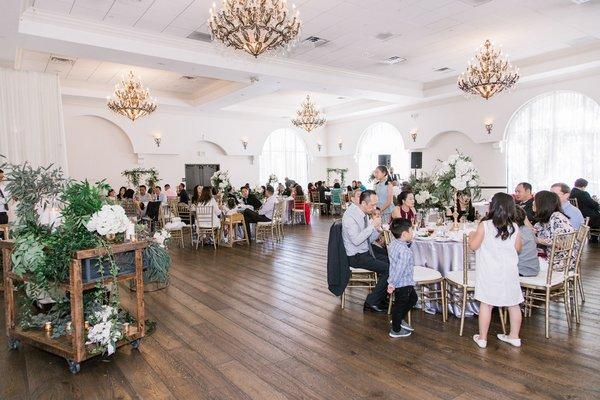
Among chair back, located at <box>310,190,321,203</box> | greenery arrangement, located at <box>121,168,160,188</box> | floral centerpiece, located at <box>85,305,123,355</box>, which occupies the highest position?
greenery arrangement, located at <box>121,168,160,188</box>

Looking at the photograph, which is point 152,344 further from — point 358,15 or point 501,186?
point 501,186

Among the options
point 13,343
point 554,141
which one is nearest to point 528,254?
point 13,343

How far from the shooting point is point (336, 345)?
11.8ft

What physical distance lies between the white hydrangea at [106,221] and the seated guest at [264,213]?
19.8 feet

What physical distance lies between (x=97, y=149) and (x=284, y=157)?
24.8 feet

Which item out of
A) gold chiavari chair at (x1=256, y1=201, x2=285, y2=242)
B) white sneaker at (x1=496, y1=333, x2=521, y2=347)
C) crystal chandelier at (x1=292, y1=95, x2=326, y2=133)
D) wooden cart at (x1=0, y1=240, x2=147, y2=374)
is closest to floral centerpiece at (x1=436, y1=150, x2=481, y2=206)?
white sneaker at (x1=496, y1=333, x2=521, y2=347)

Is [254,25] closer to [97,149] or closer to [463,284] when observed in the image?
[463,284]

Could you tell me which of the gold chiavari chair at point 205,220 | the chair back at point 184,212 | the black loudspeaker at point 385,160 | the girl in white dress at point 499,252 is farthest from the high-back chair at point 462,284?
the black loudspeaker at point 385,160

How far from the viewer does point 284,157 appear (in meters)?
17.9

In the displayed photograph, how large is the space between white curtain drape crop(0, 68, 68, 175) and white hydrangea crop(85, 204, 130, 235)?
6053 millimetres

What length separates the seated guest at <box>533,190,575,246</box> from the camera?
4262mm

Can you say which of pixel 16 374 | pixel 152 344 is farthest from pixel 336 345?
pixel 16 374

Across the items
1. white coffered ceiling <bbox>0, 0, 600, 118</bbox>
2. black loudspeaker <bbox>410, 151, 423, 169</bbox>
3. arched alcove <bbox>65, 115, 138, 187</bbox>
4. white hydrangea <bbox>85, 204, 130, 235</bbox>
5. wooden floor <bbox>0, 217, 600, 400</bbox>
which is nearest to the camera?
wooden floor <bbox>0, 217, 600, 400</bbox>

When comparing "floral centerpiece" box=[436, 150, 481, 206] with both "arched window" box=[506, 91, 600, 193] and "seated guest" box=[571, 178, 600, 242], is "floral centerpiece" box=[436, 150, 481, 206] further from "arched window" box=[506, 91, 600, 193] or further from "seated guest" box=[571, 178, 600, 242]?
"arched window" box=[506, 91, 600, 193]
